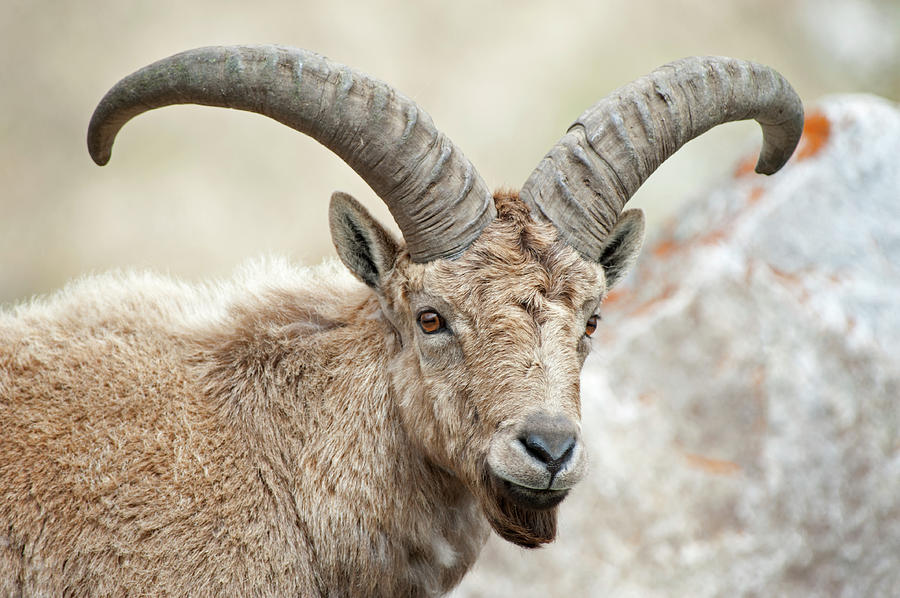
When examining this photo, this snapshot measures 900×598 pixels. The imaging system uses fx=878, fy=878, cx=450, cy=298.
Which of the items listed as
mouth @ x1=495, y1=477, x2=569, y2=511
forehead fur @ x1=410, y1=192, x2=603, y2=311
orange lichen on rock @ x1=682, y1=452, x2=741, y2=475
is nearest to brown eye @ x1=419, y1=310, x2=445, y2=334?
forehead fur @ x1=410, y1=192, x2=603, y2=311

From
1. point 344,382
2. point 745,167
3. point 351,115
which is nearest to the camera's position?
point 351,115

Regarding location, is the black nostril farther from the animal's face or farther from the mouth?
the mouth

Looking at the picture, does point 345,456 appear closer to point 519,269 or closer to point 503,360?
point 503,360

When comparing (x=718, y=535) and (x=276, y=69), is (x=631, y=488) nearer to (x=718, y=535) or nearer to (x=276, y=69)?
(x=718, y=535)

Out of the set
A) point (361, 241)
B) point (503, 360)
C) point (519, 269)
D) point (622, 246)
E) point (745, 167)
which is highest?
point (745, 167)

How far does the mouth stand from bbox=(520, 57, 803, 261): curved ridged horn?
1667 millimetres

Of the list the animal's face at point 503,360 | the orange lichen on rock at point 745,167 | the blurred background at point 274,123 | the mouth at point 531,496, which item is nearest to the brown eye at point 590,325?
the animal's face at point 503,360

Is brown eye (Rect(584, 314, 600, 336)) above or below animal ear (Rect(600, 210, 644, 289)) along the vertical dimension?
below

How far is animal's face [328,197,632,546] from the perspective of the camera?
192 inches

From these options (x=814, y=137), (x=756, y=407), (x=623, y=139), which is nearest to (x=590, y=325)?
(x=623, y=139)

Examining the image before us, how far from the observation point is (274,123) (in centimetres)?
2059

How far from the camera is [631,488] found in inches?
340

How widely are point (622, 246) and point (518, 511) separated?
2.20 metres

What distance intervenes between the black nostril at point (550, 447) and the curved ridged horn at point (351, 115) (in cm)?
136
